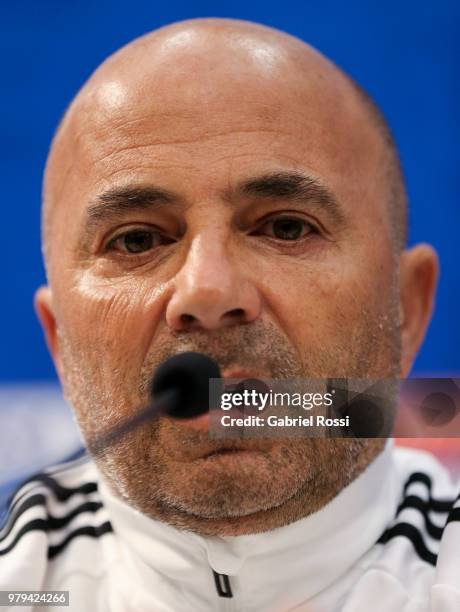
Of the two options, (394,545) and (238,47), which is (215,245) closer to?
(238,47)

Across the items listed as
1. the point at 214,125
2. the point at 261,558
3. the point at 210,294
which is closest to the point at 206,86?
the point at 214,125

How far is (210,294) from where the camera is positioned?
0.76 metres

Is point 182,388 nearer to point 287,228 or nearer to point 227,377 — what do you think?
point 227,377

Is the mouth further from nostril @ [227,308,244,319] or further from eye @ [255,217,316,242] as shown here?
eye @ [255,217,316,242]

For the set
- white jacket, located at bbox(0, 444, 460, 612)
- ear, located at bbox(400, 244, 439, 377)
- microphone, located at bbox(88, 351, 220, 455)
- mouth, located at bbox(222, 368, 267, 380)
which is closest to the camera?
microphone, located at bbox(88, 351, 220, 455)

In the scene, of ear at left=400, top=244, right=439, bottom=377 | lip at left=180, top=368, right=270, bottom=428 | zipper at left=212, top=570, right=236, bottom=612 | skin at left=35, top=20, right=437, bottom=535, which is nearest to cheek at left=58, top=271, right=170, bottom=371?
skin at left=35, top=20, right=437, bottom=535

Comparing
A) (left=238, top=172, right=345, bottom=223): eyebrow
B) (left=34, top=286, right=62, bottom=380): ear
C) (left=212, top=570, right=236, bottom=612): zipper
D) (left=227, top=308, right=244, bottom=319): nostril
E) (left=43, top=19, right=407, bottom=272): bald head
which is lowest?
(left=212, top=570, right=236, bottom=612): zipper

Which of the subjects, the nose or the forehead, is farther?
the forehead

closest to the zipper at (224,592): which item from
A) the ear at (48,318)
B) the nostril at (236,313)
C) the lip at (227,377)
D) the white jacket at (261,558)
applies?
the white jacket at (261,558)

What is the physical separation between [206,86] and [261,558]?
0.54 metres

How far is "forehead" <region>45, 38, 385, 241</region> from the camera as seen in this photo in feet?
2.85

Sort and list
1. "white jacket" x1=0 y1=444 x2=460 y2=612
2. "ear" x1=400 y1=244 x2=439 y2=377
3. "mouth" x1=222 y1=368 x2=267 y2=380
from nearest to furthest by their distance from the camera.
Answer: "mouth" x1=222 y1=368 x2=267 y2=380
"white jacket" x1=0 y1=444 x2=460 y2=612
"ear" x1=400 y1=244 x2=439 y2=377

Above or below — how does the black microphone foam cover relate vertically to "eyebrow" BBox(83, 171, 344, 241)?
below

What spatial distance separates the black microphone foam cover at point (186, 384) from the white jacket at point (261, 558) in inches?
10.8
